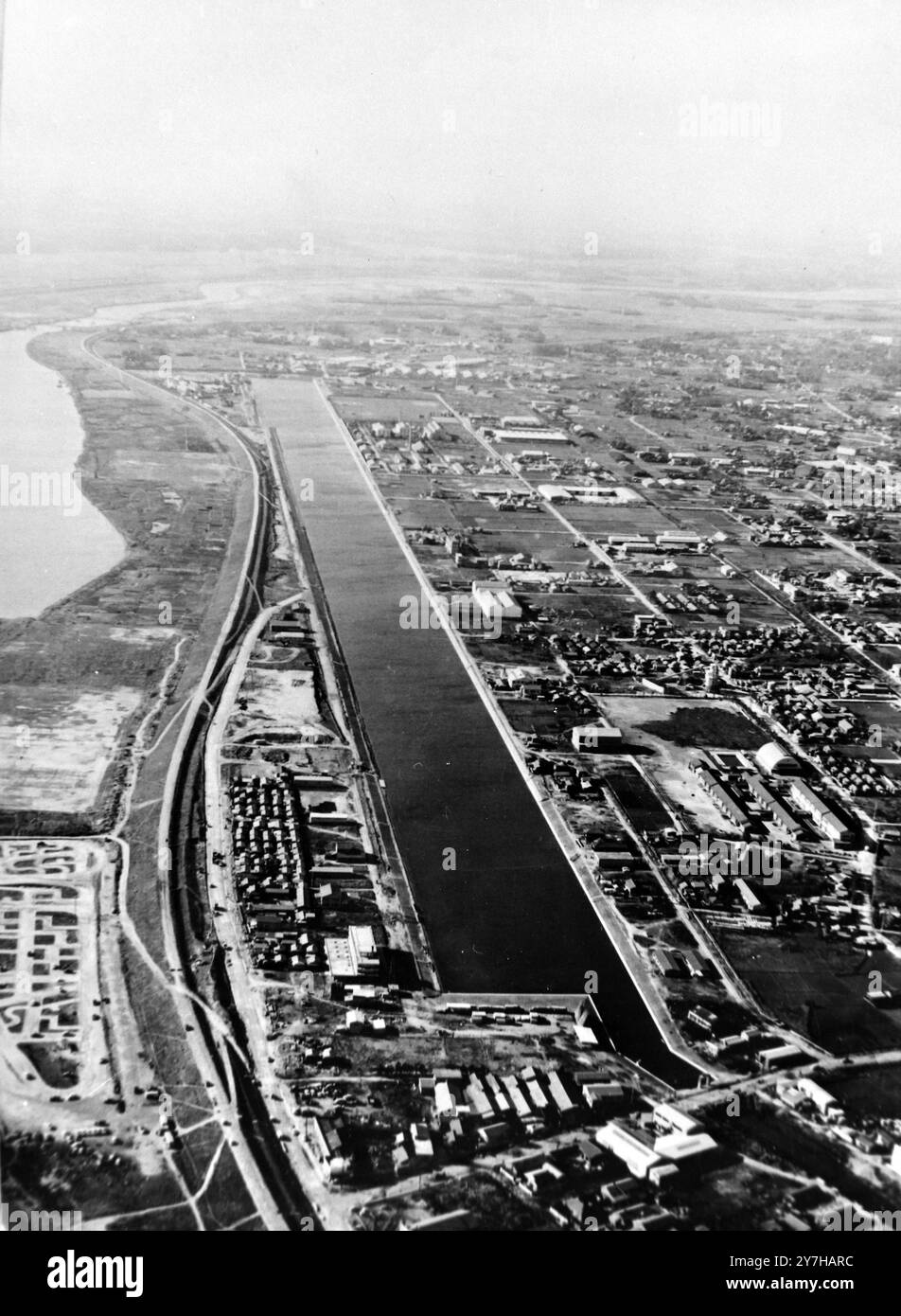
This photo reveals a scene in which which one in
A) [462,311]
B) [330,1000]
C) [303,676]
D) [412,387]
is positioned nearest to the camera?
[330,1000]

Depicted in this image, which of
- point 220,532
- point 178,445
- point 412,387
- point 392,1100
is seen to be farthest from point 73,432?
point 392,1100

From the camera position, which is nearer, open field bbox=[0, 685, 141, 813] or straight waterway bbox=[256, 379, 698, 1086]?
straight waterway bbox=[256, 379, 698, 1086]

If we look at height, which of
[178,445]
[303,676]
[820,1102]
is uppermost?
[178,445]

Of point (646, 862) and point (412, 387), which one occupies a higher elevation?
point (412, 387)

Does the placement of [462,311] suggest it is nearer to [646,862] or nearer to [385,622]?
[385,622]

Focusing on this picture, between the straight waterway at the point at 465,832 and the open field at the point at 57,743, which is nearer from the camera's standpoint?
the straight waterway at the point at 465,832

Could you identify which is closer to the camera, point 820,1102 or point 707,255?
point 820,1102

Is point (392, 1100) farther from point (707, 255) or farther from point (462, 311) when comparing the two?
point (707, 255)

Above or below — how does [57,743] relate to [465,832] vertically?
above

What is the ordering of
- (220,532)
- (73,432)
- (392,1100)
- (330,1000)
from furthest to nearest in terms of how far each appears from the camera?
1. (73,432)
2. (220,532)
3. (330,1000)
4. (392,1100)

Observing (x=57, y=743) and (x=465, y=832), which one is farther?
(x=57, y=743)
